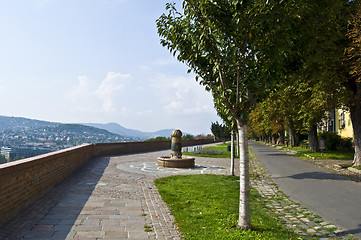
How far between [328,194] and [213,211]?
460 cm

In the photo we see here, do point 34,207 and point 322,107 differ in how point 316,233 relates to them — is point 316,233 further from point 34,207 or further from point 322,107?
point 322,107

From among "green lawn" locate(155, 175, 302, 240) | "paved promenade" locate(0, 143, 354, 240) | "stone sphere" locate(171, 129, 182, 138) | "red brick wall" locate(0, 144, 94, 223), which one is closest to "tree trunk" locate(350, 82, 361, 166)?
"paved promenade" locate(0, 143, 354, 240)

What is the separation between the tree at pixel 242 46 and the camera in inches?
190

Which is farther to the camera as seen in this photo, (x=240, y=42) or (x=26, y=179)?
(x=26, y=179)

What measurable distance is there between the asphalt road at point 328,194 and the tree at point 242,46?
8.20ft

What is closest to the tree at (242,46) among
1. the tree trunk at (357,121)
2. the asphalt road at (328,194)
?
the asphalt road at (328,194)

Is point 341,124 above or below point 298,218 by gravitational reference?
above

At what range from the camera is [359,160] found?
14555 mm

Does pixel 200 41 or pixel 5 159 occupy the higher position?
pixel 200 41

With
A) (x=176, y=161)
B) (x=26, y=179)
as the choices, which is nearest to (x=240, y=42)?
(x=26, y=179)

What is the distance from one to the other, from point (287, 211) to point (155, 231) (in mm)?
3633

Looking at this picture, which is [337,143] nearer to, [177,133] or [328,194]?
[177,133]

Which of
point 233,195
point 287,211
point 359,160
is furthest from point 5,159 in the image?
point 359,160

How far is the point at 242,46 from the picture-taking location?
16.9 feet
